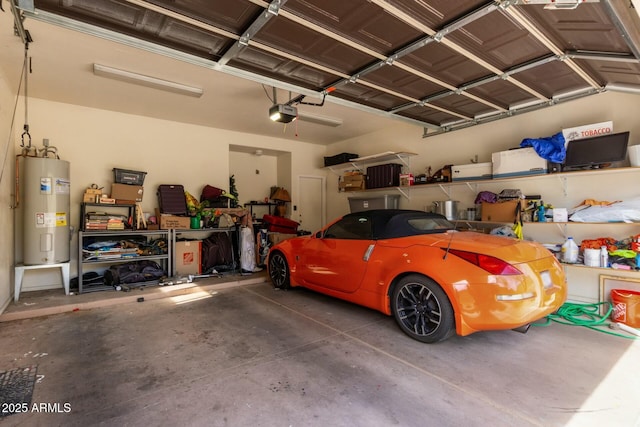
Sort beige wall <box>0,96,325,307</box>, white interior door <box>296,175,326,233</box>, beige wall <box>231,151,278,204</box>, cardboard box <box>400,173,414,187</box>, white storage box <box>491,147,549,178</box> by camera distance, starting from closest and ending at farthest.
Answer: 1. white storage box <box>491,147,549,178</box>
2. beige wall <box>0,96,325,307</box>
3. cardboard box <box>400,173,414,187</box>
4. beige wall <box>231,151,278,204</box>
5. white interior door <box>296,175,326,233</box>

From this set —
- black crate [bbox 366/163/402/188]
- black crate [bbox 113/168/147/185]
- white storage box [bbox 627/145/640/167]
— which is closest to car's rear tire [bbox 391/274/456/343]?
white storage box [bbox 627/145/640/167]

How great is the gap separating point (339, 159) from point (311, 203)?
1.53m

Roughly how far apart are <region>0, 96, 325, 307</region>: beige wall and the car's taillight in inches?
208

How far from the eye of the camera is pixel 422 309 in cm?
289

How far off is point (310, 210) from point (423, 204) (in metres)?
3.20

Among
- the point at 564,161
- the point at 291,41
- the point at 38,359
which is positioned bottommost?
the point at 38,359

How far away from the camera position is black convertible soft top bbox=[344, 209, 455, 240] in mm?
3326

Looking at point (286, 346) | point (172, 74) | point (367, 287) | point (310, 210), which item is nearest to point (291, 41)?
point (172, 74)

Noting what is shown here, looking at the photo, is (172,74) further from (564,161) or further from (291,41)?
(564,161)

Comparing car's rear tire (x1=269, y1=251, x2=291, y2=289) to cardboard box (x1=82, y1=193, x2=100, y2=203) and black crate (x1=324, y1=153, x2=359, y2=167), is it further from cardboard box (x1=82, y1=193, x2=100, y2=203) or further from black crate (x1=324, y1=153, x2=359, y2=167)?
black crate (x1=324, y1=153, x2=359, y2=167)

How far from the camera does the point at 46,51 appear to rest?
11.0ft

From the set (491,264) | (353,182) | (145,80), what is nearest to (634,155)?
(491,264)

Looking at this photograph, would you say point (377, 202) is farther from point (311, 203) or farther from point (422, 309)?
point (422, 309)

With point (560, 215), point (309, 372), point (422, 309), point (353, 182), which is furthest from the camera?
point (353, 182)
